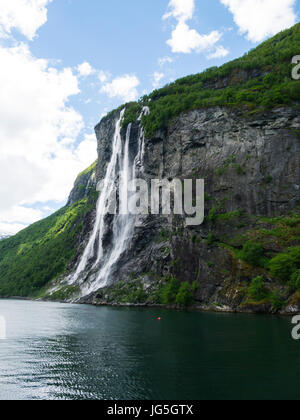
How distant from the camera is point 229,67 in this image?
78688 mm

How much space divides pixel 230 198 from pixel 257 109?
17.9 meters

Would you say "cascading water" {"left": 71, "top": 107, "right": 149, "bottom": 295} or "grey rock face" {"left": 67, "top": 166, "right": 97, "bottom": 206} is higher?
"grey rock face" {"left": 67, "top": 166, "right": 97, "bottom": 206}

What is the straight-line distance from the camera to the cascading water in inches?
2805

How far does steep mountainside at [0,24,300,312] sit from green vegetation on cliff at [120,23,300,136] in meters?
0.26

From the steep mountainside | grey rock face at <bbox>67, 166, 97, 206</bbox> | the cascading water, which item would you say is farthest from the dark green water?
grey rock face at <bbox>67, 166, 97, 206</bbox>

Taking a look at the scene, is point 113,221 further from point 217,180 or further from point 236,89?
point 236,89

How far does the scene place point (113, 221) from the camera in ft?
257

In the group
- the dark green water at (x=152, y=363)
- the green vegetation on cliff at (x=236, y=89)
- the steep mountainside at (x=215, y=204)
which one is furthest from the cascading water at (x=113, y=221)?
the dark green water at (x=152, y=363)

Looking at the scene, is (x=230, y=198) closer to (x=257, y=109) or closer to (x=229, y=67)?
(x=257, y=109)

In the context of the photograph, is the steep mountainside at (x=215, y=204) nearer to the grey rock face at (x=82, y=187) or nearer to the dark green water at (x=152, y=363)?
the dark green water at (x=152, y=363)

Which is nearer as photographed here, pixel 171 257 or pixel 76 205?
pixel 171 257

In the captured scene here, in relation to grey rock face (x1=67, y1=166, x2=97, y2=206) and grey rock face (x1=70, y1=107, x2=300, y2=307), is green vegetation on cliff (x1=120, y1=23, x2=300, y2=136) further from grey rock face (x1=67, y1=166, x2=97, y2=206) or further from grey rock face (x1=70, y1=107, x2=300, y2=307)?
grey rock face (x1=67, y1=166, x2=97, y2=206)
